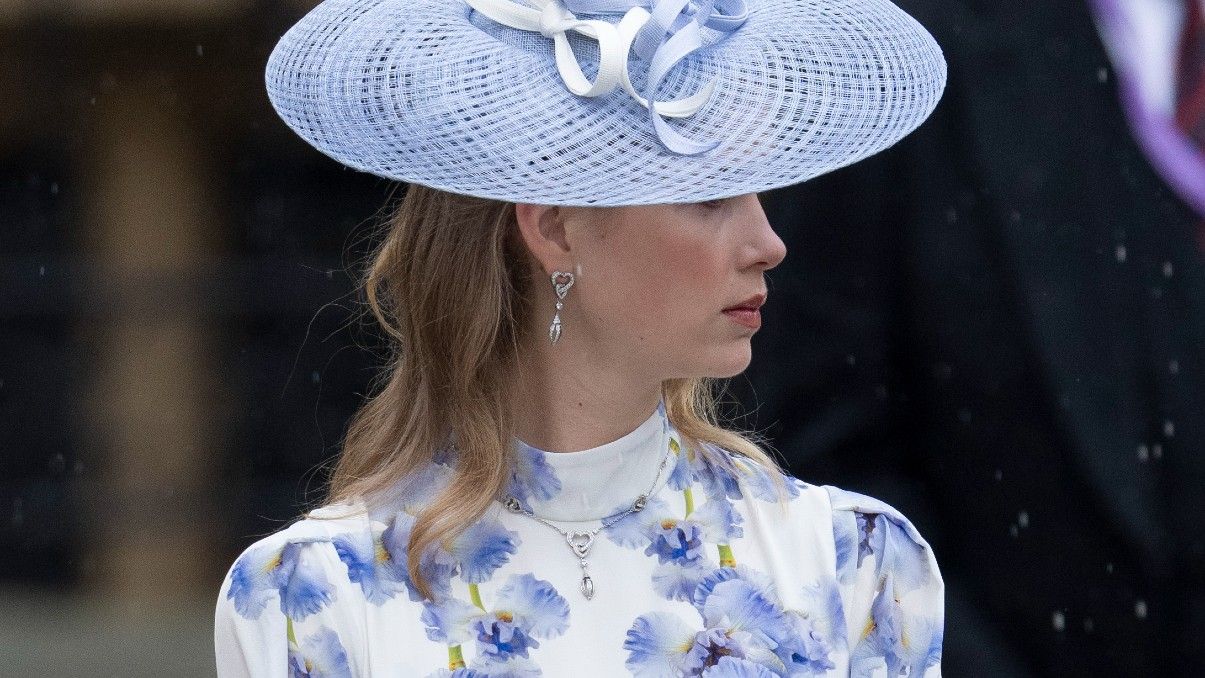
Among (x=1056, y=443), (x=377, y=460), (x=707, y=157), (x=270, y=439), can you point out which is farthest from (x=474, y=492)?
(x=270, y=439)

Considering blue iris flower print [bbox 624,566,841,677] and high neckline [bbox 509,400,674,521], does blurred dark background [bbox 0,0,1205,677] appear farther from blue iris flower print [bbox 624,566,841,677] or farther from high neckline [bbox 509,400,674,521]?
blue iris flower print [bbox 624,566,841,677]

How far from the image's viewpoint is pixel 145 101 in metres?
3.75

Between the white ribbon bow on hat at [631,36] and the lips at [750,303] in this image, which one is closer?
the white ribbon bow on hat at [631,36]

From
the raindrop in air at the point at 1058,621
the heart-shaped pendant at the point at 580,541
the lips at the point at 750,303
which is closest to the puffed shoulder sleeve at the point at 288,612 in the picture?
the heart-shaped pendant at the point at 580,541

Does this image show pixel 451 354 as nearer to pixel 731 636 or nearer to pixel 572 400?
pixel 572 400

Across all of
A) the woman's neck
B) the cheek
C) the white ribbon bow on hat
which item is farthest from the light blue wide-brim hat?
the woman's neck

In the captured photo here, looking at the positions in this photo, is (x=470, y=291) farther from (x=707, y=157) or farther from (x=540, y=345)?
(x=707, y=157)

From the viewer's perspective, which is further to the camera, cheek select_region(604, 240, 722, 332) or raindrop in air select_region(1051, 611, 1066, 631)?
raindrop in air select_region(1051, 611, 1066, 631)

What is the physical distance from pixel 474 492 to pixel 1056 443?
1733mm

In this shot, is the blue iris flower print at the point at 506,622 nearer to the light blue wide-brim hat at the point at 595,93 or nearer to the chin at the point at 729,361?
the chin at the point at 729,361

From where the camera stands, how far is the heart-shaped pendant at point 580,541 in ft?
6.26

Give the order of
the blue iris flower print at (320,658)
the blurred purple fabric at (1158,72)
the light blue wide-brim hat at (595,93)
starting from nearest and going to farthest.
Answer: the light blue wide-brim hat at (595,93)
the blue iris flower print at (320,658)
the blurred purple fabric at (1158,72)

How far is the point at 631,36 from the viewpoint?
1.74 metres

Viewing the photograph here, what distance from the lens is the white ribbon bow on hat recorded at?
171cm
